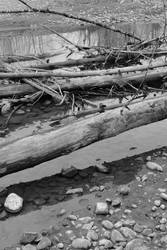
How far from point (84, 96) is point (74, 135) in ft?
9.68

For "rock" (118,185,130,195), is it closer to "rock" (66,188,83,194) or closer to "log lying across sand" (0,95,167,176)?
"rock" (66,188,83,194)

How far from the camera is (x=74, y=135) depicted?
5.27 meters

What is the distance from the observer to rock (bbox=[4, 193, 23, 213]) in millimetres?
4453

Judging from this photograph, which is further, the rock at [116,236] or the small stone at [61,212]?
the small stone at [61,212]

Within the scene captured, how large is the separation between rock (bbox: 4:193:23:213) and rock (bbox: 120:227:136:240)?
1.23 meters

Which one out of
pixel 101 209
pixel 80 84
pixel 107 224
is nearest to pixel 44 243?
pixel 107 224

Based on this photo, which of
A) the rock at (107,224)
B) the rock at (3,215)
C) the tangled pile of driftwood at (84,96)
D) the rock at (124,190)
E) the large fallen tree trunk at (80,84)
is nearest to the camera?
the rock at (107,224)

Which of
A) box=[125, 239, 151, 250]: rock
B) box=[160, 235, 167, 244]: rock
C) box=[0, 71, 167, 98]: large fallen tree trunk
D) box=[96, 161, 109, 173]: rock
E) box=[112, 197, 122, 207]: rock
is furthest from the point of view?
box=[0, 71, 167, 98]: large fallen tree trunk

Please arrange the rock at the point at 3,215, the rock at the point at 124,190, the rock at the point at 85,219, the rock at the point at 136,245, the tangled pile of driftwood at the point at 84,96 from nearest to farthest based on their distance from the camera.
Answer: the rock at the point at 136,245
the rock at the point at 85,219
the rock at the point at 3,215
the rock at the point at 124,190
the tangled pile of driftwood at the point at 84,96

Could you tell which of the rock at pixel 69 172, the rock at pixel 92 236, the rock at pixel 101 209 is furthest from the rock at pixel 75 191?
the rock at pixel 92 236

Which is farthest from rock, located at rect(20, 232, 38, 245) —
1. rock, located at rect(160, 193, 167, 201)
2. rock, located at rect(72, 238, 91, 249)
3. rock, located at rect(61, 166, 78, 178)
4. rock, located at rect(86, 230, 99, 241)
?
rock, located at rect(160, 193, 167, 201)

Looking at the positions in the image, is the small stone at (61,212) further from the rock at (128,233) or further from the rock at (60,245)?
the rock at (128,233)

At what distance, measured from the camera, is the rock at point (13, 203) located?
4453 mm

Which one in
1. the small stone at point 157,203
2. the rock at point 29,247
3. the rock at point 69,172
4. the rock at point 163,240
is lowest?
the rock at point 69,172
